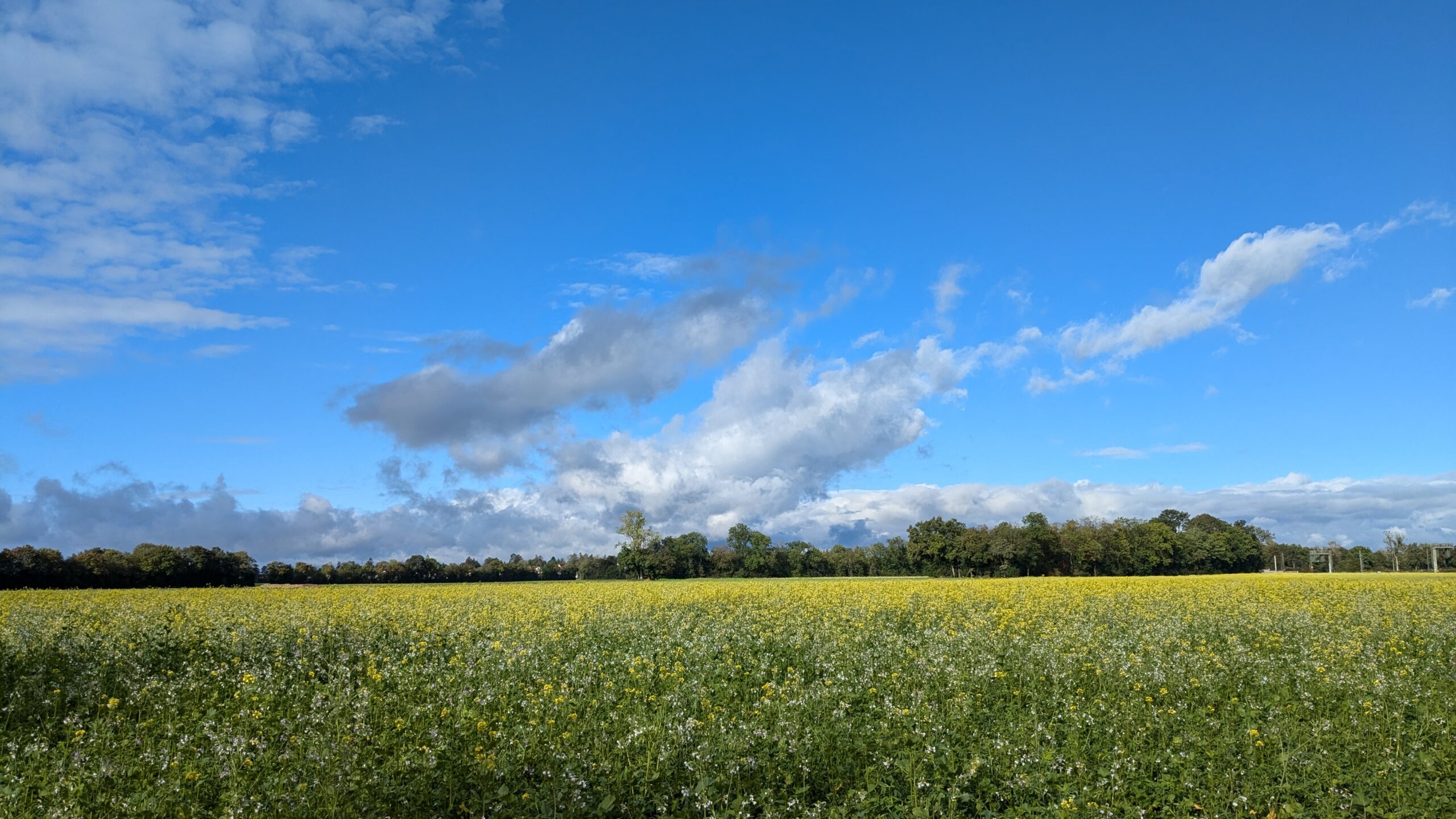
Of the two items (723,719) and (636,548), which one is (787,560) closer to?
(636,548)

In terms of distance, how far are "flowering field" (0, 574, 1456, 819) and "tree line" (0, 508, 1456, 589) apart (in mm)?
54127

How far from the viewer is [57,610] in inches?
930

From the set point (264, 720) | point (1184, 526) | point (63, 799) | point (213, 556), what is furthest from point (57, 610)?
point (1184, 526)

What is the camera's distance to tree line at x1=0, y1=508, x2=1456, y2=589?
6141cm

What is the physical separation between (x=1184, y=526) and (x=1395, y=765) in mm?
149418

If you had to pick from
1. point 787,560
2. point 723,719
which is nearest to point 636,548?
point 787,560

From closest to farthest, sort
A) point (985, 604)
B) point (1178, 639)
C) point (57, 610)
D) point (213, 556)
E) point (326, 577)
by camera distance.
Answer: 1. point (1178, 639)
2. point (57, 610)
3. point (985, 604)
4. point (213, 556)
5. point (326, 577)

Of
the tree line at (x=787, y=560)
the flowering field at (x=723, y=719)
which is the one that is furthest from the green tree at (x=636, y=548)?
the flowering field at (x=723, y=719)

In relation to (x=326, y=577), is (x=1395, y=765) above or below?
above

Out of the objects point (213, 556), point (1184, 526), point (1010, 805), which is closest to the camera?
point (1010, 805)

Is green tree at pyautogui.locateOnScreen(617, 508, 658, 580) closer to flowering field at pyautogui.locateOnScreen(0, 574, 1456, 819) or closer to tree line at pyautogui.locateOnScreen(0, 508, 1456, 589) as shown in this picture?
tree line at pyautogui.locateOnScreen(0, 508, 1456, 589)

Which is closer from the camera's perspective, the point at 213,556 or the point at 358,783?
the point at 358,783

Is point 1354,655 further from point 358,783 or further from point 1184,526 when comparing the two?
point 1184,526

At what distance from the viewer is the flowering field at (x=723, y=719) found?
25.6 feet
